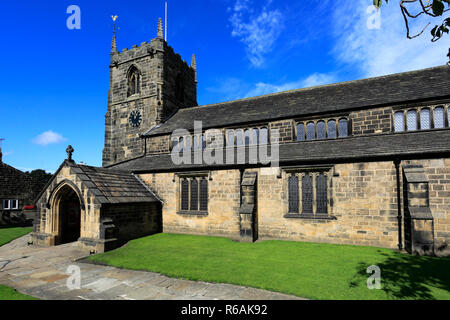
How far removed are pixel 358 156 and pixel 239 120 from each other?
8.29 meters

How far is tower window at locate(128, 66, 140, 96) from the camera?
25.0m

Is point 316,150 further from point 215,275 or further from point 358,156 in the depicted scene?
point 215,275

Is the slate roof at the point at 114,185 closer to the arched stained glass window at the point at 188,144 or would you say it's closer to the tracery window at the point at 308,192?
the arched stained glass window at the point at 188,144

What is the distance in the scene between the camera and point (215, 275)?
24.6ft

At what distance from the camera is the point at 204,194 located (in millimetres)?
15250

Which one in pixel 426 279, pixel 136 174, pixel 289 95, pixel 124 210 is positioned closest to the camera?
pixel 426 279

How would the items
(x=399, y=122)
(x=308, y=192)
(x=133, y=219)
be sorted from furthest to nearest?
(x=133, y=219) → (x=399, y=122) → (x=308, y=192)

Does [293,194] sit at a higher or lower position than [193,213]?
higher

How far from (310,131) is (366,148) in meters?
3.78

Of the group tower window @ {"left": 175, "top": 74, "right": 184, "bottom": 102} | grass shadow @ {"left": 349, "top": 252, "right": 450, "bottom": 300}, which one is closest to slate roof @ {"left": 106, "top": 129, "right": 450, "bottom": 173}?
grass shadow @ {"left": 349, "top": 252, "right": 450, "bottom": 300}

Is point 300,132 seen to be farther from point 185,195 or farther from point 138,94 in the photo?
point 138,94

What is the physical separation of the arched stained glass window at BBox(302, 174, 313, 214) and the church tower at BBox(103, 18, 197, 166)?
15.2 m

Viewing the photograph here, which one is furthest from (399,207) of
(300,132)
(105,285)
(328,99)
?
(105,285)
